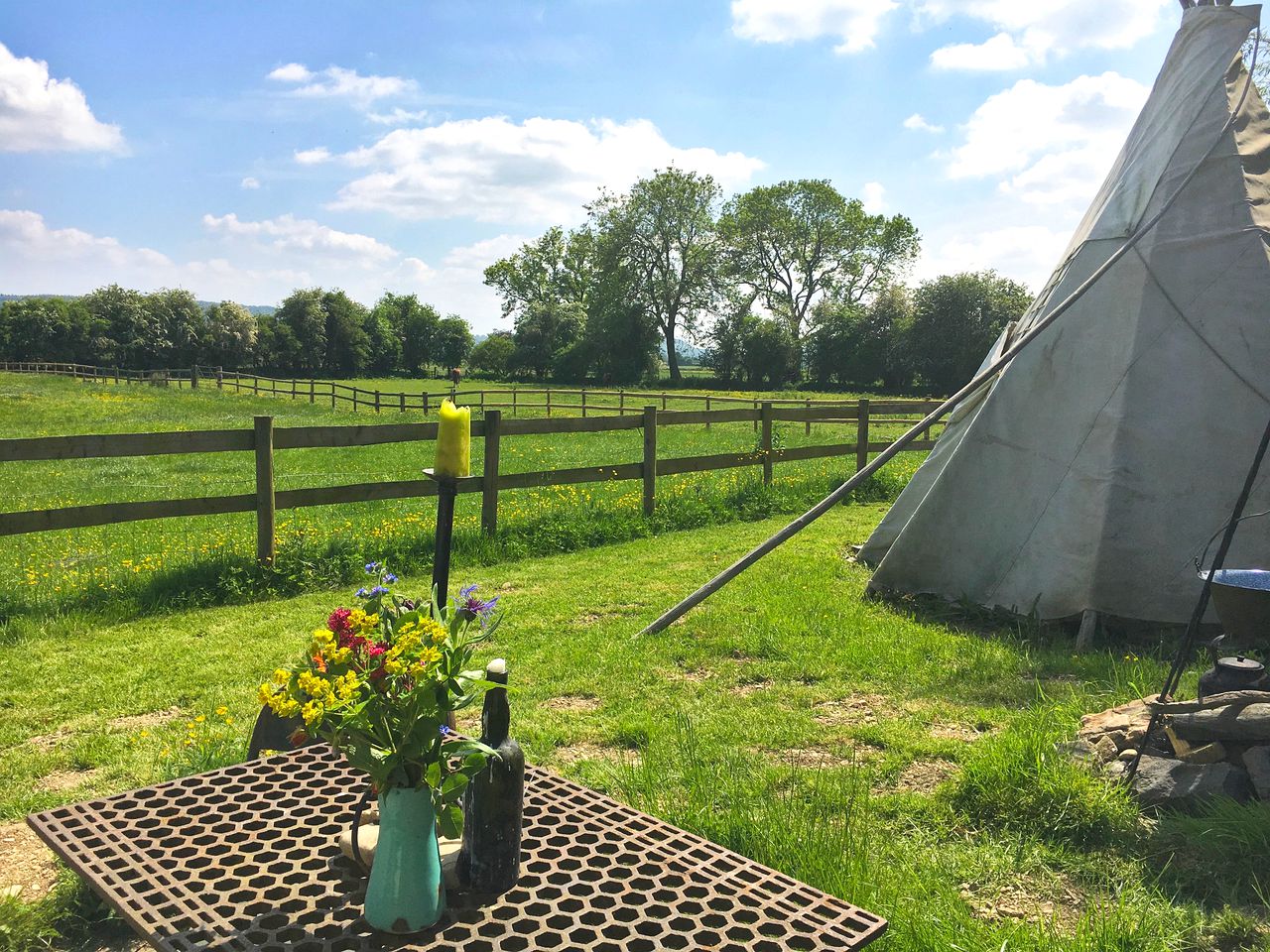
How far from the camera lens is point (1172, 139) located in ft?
21.8

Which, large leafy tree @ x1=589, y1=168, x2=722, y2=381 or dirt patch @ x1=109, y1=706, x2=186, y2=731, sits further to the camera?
large leafy tree @ x1=589, y1=168, x2=722, y2=381

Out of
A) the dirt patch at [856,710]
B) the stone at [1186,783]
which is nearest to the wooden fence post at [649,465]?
the dirt patch at [856,710]

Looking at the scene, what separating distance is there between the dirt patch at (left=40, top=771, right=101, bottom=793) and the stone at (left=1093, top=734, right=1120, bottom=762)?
4.30 metres

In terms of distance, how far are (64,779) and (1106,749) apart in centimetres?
448

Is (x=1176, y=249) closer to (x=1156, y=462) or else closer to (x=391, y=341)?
(x=1156, y=462)

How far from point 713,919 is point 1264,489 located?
18.1ft

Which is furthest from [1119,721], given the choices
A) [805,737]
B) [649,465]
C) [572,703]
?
[649,465]

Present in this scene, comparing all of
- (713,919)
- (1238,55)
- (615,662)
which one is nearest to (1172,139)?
(1238,55)

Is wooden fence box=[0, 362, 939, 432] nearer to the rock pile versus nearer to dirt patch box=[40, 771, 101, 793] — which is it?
dirt patch box=[40, 771, 101, 793]

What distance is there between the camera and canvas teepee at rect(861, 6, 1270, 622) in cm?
597

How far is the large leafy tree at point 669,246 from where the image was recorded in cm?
5444

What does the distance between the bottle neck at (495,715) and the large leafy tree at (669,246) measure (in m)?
52.4

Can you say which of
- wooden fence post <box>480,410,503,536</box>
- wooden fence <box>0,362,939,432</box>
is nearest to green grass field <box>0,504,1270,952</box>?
wooden fence post <box>480,410,503,536</box>

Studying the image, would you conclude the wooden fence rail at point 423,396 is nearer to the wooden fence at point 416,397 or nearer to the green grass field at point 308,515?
the wooden fence at point 416,397
